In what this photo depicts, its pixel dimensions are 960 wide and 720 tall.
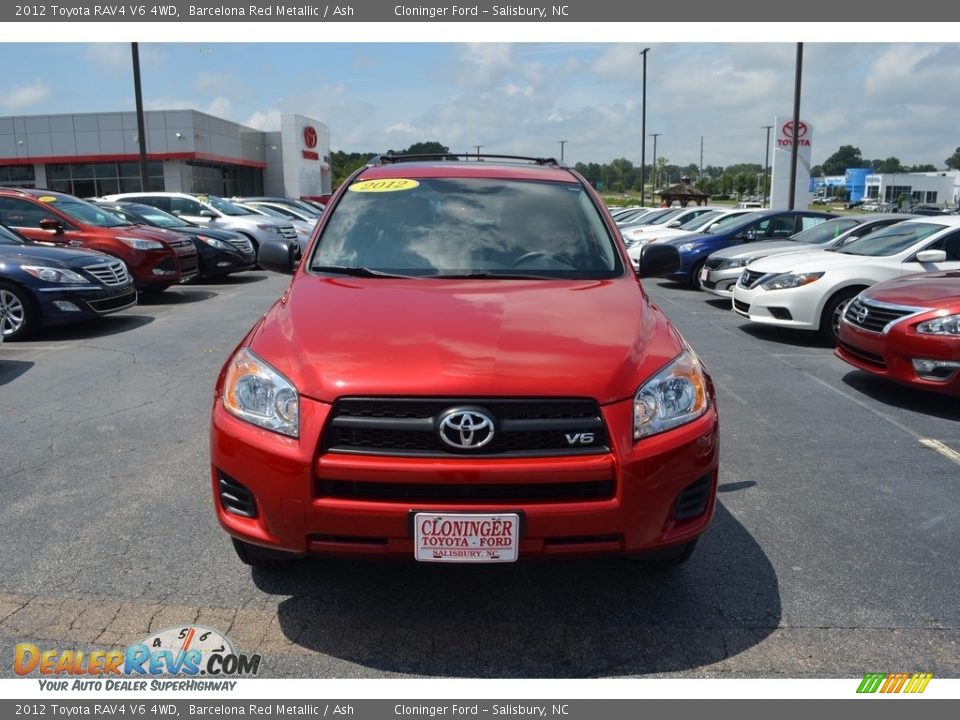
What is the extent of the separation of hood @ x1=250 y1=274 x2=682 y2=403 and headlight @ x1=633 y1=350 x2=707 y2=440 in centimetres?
5

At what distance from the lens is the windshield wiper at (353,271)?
3787 millimetres

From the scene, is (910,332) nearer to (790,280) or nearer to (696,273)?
(790,280)

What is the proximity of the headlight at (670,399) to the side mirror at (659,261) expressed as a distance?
149cm

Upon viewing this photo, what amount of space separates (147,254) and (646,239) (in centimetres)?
1150

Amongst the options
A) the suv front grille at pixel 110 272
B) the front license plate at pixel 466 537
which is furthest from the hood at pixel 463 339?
the suv front grille at pixel 110 272

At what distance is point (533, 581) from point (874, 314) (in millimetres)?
4625

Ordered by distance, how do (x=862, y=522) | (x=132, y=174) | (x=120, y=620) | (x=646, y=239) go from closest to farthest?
(x=120, y=620)
(x=862, y=522)
(x=646, y=239)
(x=132, y=174)

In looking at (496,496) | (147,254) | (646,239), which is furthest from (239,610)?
(646,239)

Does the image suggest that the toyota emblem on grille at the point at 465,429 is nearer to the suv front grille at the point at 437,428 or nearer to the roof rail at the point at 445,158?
the suv front grille at the point at 437,428

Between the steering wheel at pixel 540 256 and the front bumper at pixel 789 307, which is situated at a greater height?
the steering wheel at pixel 540 256

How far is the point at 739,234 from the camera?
48.0 feet

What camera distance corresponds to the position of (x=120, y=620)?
310 cm

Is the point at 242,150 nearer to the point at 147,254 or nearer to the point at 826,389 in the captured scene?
the point at 147,254
